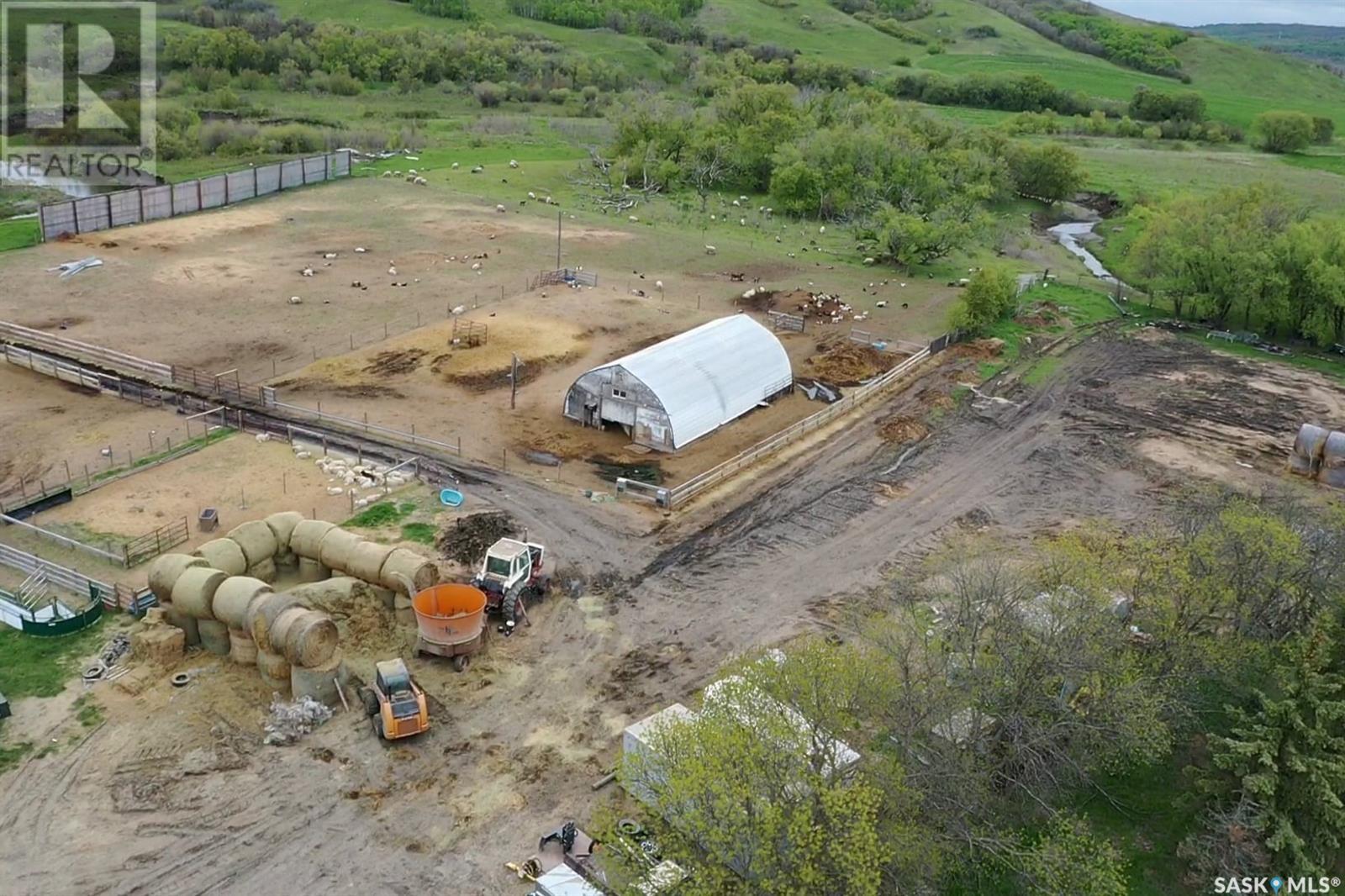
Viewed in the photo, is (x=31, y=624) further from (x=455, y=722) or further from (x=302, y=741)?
(x=455, y=722)

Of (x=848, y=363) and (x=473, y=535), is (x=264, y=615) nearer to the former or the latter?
(x=473, y=535)

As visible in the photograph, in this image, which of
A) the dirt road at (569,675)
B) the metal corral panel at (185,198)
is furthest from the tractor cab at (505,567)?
the metal corral panel at (185,198)

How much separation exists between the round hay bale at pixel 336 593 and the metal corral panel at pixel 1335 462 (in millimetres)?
34369

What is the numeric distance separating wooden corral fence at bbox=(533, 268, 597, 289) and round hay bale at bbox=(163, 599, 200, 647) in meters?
35.9

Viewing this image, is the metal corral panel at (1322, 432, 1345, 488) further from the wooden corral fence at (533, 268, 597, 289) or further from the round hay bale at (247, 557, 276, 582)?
the wooden corral fence at (533, 268, 597, 289)

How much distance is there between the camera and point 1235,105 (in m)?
153

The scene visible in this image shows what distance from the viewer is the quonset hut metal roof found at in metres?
40.6

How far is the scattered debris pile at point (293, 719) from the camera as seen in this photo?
23580 millimetres

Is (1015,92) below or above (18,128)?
above

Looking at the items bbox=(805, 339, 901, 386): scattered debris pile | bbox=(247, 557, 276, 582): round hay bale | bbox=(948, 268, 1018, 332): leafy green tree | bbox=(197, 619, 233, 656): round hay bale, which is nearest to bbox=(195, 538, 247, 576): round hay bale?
bbox=(247, 557, 276, 582): round hay bale

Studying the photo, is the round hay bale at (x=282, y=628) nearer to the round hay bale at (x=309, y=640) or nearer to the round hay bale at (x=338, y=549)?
the round hay bale at (x=309, y=640)

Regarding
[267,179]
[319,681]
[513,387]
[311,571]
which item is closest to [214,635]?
[319,681]

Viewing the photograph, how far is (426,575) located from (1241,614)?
19712 mm

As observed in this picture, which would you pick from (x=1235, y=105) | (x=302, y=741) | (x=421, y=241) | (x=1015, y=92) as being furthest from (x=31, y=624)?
(x=1235, y=105)
